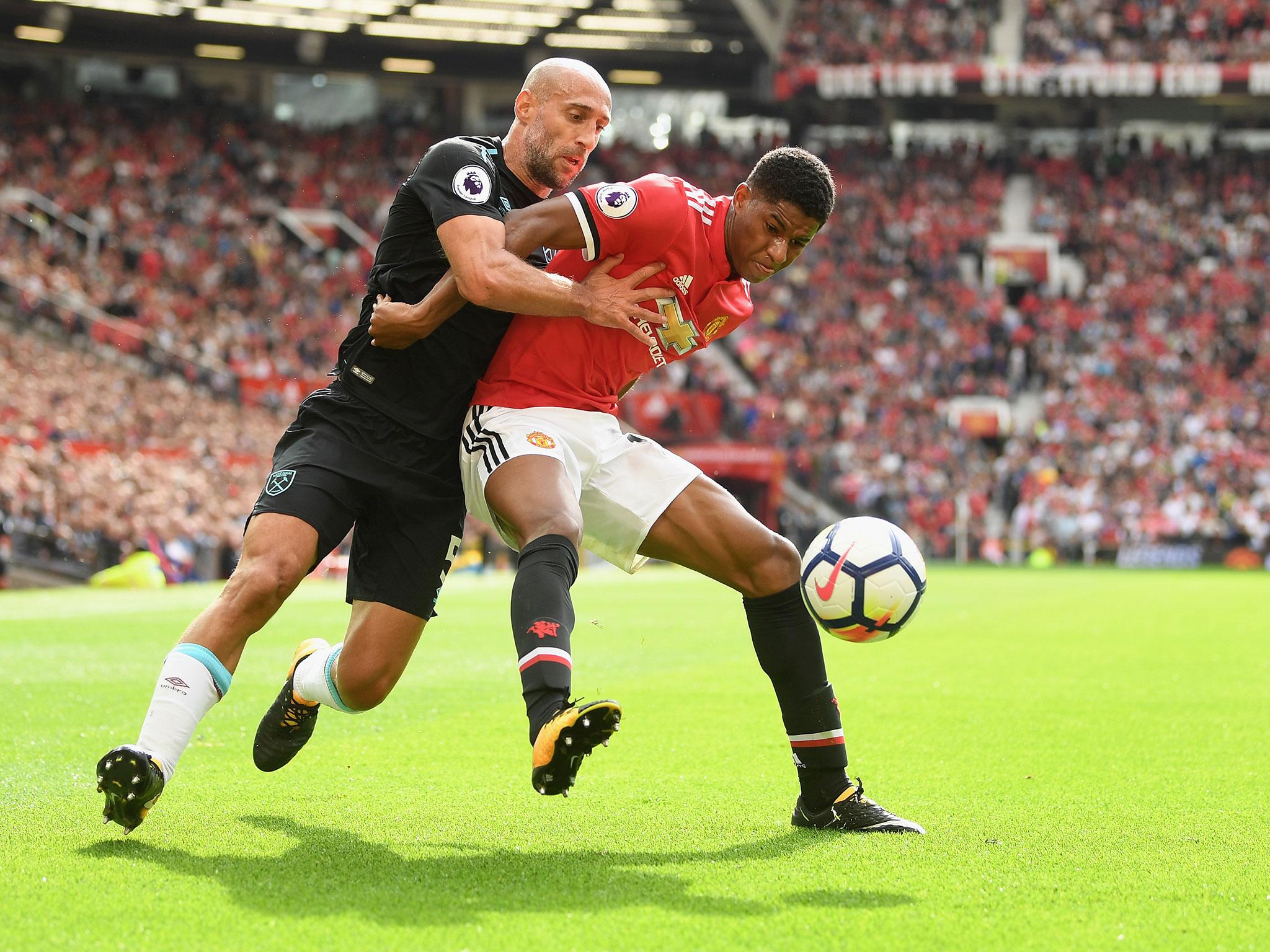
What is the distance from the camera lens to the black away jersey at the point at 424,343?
15.5 feet

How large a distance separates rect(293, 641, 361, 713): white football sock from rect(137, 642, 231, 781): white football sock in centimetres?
69

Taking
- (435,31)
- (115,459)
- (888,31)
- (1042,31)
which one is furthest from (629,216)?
(1042,31)

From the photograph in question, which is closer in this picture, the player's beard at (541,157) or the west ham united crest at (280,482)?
the west ham united crest at (280,482)

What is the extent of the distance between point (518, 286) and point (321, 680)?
168 centimetres

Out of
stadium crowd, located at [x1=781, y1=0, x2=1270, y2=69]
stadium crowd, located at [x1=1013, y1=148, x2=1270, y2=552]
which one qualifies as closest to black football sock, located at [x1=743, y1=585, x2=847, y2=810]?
stadium crowd, located at [x1=1013, y1=148, x2=1270, y2=552]

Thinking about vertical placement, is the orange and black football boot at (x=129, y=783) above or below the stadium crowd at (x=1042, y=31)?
below

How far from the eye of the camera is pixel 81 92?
117 feet

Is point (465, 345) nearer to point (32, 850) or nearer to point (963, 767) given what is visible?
point (32, 850)

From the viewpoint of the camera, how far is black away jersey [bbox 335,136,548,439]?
4.72 metres

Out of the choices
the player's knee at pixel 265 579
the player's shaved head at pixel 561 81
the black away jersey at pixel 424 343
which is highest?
the player's shaved head at pixel 561 81

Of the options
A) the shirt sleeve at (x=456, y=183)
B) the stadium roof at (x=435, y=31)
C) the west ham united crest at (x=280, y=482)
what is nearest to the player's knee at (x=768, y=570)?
the shirt sleeve at (x=456, y=183)

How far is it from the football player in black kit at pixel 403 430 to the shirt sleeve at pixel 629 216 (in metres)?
0.10

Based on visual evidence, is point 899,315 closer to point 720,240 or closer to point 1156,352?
point 1156,352

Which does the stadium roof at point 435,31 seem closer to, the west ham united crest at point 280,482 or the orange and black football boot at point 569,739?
the west ham united crest at point 280,482
